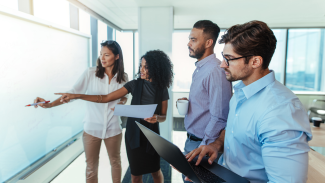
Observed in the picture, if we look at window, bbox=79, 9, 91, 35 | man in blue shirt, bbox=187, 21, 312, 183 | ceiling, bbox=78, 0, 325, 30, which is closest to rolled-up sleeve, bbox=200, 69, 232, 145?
man in blue shirt, bbox=187, 21, 312, 183

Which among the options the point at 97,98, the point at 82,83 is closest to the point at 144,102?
the point at 97,98

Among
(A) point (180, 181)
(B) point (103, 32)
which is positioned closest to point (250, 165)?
(A) point (180, 181)

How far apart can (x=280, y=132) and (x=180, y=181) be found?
1.82 m

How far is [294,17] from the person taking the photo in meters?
3.59

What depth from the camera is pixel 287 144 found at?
0.56 meters

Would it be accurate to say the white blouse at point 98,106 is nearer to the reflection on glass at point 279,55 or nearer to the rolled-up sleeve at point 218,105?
the rolled-up sleeve at point 218,105

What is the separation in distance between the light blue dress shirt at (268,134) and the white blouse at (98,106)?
107cm

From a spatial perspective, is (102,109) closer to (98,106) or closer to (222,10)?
(98,106)

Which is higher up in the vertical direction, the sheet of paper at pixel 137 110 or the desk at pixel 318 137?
the sheet of paper at pixel 137 110

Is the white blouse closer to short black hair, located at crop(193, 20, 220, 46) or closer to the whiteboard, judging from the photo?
the whiteboard

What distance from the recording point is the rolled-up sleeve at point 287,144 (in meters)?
0.56

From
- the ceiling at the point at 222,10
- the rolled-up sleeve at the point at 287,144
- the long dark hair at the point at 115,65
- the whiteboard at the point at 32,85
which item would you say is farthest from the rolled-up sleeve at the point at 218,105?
the ceiling at the point at 222,10

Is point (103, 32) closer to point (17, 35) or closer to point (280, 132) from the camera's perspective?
point (17, 35)

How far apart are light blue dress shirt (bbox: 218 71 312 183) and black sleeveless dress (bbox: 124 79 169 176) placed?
758 mm
